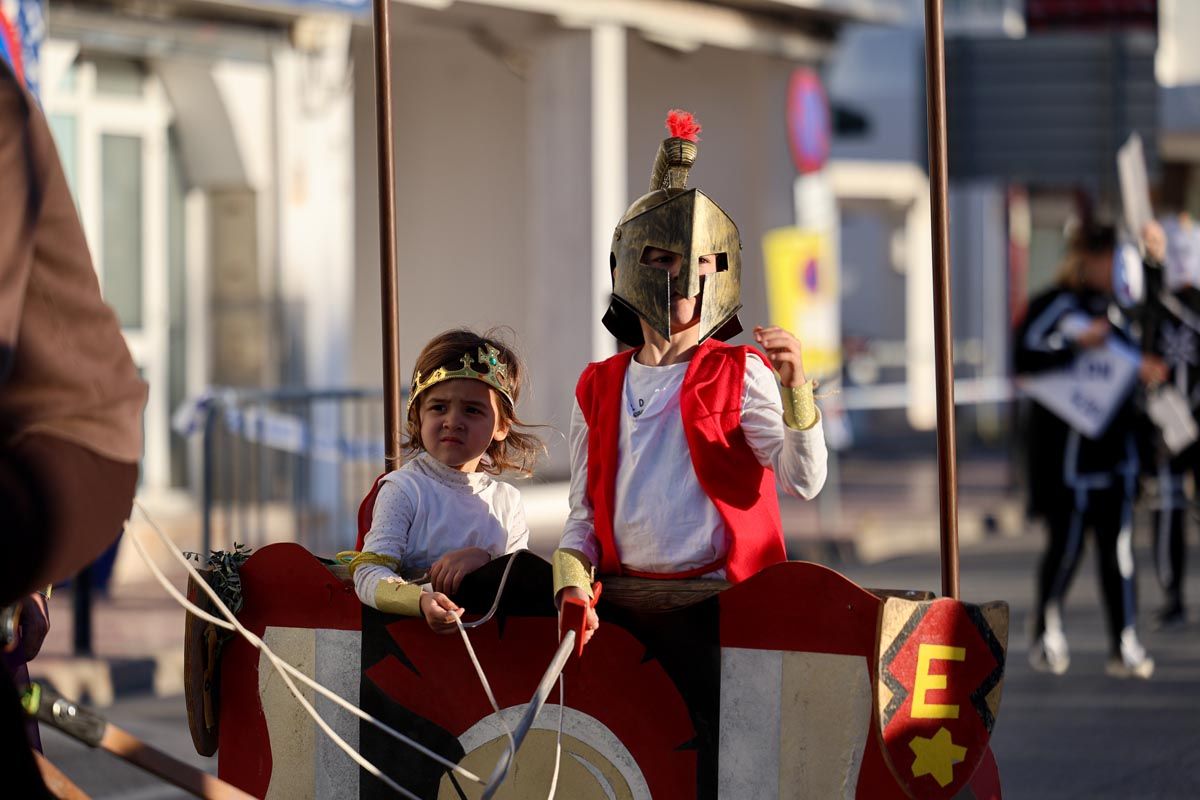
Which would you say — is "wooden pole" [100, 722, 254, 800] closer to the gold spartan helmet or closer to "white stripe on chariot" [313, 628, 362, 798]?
"white stripe on chariot" [313, 628, 362, 798]

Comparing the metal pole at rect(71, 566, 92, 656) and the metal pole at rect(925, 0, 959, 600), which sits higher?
the metal pole at rect(925, 0, 959, 600)

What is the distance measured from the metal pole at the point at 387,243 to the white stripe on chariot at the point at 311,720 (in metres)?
0.50

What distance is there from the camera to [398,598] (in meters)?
3.52

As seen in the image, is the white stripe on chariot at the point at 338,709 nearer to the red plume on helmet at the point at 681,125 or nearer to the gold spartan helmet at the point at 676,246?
the gold spartan helmet at the point at 676,246

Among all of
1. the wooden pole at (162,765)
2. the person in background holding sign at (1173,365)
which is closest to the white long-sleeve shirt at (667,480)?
the wooden pole at (162,765)

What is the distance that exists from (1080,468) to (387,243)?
4828mm

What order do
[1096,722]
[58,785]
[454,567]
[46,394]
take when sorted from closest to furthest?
[46,394], [58,785], [454,567], [1096,722]

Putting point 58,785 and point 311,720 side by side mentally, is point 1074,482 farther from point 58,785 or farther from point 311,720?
point 58,785

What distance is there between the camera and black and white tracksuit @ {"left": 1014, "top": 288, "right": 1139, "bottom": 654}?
26.3 ft

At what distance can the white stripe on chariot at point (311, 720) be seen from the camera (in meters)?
3.69

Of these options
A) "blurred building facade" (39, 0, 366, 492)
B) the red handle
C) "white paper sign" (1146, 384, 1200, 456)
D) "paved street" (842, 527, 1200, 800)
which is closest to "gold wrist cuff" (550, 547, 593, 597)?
the red handle

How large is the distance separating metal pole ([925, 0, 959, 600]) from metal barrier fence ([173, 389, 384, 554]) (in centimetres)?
599

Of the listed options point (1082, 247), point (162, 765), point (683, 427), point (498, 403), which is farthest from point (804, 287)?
point (162, 765)

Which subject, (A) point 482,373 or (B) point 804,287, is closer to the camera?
(A) point 482,373
